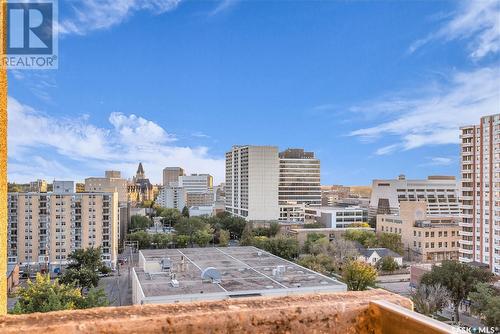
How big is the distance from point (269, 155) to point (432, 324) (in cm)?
6568

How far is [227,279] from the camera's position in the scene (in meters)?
20.1

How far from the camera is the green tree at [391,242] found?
134 feet

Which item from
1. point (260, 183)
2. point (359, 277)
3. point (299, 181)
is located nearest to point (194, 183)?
point (299, 181)

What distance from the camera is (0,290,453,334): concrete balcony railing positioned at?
2.44 meters

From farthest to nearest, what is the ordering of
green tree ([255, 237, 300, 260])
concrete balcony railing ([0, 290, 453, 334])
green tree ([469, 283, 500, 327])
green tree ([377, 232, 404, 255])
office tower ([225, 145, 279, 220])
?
1. office tower ([225, 145, 279, 220])
2. green tree ([377, 232, 404, 255])
3. green tree ([255, 237, 300, 260])
4. green tree ([469, 283, 500, 327])
5. concrete balcony railing ([0, 290, 453, 334])

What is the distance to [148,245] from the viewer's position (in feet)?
150

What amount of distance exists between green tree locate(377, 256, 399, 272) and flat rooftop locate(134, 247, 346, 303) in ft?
36.8

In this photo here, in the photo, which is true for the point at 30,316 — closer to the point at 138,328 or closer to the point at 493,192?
the point at 138,328

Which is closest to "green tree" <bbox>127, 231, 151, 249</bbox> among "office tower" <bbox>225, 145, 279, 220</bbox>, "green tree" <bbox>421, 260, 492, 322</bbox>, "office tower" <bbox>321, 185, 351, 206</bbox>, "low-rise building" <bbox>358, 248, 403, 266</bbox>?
"low-rise building" <bbox>358, 248, 403, 266</bbox>

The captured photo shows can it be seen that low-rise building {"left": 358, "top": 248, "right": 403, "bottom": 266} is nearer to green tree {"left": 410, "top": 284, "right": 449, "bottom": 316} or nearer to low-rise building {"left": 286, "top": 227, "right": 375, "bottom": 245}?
low-rise building {"left": 286, "top": 227, "right": 375, "bottom": 245}

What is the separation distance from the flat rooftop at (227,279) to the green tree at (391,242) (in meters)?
17.7

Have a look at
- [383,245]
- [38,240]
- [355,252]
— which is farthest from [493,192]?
[38,240]

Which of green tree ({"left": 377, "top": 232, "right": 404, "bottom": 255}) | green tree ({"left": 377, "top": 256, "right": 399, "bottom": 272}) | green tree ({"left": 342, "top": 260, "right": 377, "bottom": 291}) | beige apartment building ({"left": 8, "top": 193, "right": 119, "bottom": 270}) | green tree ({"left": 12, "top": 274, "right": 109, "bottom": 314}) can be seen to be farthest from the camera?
green tree ({"left": 377, "top": 232, "right": 404, "bottom": 255})

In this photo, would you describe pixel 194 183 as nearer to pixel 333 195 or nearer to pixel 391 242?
pixel 333 195
